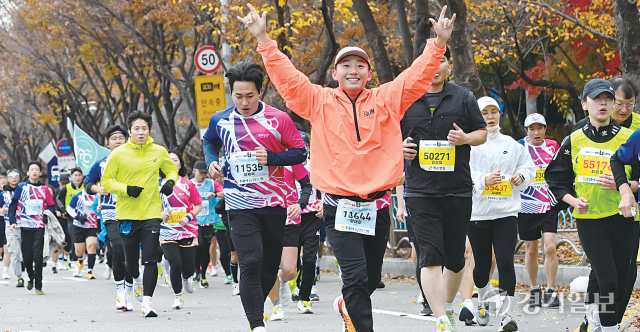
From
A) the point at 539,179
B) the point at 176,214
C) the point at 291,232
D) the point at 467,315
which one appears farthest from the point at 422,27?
the point at 467,315

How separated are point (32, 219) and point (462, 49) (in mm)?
7315

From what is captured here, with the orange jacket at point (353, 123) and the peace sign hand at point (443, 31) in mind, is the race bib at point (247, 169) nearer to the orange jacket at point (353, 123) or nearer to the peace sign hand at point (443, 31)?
the orange jacket at point (353, 123)

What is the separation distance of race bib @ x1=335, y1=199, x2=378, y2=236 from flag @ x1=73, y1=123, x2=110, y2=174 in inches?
660

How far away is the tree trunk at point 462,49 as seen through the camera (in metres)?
12.3

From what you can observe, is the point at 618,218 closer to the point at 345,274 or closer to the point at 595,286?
the point at 595,286

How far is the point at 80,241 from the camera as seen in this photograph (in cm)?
1725

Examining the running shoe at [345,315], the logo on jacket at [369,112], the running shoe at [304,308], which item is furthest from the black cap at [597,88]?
the running shoe at [304,308]

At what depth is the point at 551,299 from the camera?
8867mm

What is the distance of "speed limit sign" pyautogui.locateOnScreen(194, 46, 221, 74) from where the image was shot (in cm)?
1902

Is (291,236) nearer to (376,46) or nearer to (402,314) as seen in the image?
(402,314)

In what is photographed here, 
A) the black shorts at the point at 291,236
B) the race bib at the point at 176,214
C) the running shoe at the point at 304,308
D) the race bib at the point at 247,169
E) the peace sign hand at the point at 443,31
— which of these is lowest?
the running shoe at the point at 304,308

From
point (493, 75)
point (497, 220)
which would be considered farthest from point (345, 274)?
point (493, 75)

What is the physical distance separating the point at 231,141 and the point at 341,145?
5.03ft

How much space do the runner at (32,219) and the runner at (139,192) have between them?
15.0 ft
